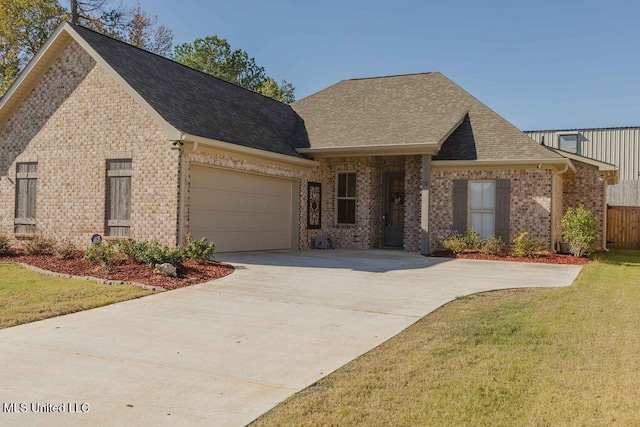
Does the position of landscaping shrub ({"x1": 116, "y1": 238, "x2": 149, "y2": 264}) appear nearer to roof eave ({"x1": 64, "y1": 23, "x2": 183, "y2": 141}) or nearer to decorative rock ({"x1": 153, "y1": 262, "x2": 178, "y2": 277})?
decorative rock ({"x1": 153, "y1": 262, "x2": 178, "y2": 277})

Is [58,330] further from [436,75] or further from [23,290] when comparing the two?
[436,75]

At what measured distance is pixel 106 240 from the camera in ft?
44.7

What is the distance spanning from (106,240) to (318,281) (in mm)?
6178

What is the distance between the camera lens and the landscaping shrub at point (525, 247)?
50.1ft

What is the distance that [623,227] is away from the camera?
23.1 meters

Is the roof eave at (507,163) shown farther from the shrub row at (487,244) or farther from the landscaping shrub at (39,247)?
the landscaping shrub at (39,247)

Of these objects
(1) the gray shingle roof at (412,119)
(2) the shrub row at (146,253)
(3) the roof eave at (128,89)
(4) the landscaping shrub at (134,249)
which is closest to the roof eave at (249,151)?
(3) the roof eave at (128,89)

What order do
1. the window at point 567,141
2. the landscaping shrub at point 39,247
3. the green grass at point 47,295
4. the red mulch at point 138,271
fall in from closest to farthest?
1. the green grass at point 47,295
2. the red mulch at point 138,271
3. the landscaping shrub at point 39,247
4. the window at point 567,141

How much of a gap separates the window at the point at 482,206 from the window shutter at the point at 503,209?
0.16m

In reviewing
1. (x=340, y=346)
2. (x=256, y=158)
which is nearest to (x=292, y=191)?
(x=256, y=158)

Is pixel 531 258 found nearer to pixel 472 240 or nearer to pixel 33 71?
pixel 472 240

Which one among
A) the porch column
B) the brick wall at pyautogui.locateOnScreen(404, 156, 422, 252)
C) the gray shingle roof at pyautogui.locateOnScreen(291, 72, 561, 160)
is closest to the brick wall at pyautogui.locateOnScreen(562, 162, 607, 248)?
the gray shingle roof at pyautogui.locateOnScreen(291, 72, 561, 160)

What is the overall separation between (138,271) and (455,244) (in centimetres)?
921

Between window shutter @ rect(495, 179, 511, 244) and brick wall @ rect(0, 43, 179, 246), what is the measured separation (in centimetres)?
907
